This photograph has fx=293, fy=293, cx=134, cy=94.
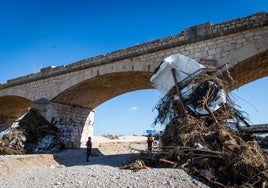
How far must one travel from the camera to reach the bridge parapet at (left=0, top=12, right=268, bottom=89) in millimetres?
9031

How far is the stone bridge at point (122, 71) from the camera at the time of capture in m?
9.12

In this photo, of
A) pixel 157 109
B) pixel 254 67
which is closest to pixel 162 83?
pixel 157 109

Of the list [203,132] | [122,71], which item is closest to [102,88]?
[122,71]

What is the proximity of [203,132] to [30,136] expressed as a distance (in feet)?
31.4

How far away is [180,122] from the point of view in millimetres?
7574

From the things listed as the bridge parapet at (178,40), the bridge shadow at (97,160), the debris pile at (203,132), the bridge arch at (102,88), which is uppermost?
the bridge parapet at (178,40)

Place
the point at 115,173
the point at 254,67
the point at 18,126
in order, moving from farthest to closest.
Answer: the point at 18,126, the point at 254,67, the point at 115,173

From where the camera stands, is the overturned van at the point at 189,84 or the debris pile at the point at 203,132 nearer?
the debris pile at the point at 203,132

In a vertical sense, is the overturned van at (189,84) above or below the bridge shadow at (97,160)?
above

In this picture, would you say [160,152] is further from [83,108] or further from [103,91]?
[83,108]

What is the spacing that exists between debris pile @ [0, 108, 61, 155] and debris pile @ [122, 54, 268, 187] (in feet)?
23.6

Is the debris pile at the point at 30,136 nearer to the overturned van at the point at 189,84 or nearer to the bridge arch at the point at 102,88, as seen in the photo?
the bridge arch at the point at 102,88

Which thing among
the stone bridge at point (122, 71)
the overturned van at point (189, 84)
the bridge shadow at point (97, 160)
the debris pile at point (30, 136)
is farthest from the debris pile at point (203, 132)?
the debris pile at point (30, 136)

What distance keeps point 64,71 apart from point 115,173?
32.6 feet
